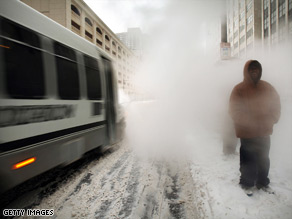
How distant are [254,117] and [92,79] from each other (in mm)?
3242

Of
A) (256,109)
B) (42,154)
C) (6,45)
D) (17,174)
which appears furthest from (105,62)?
(256,109)

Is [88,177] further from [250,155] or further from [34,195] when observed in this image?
[250,155]

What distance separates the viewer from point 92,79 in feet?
12.3

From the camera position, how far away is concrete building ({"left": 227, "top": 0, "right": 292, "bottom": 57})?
29344 millimetres

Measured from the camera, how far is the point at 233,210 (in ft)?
6.70

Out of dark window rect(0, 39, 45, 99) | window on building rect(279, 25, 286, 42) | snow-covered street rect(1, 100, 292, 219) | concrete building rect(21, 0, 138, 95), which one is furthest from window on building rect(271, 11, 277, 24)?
dark window rect(0, 39, 45, 99)

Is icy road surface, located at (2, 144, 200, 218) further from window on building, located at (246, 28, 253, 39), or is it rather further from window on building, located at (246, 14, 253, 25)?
window on building, located at (246, 14, 253, 25)

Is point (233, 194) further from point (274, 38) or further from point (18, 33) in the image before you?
point (274, 38)

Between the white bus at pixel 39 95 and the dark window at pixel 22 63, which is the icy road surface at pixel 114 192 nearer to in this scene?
the white bus at pixel 39 95

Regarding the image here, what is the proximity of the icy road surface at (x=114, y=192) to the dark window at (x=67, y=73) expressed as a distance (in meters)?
1.57

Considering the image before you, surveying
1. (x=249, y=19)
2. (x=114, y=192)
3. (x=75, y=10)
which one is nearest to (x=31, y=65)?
(x=114, y=192)

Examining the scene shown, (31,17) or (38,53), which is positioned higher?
(31,17)

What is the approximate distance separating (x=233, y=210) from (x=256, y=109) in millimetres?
1374

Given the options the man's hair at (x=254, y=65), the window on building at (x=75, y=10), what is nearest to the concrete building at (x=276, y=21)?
the man's hair at (x=254, y=65)
